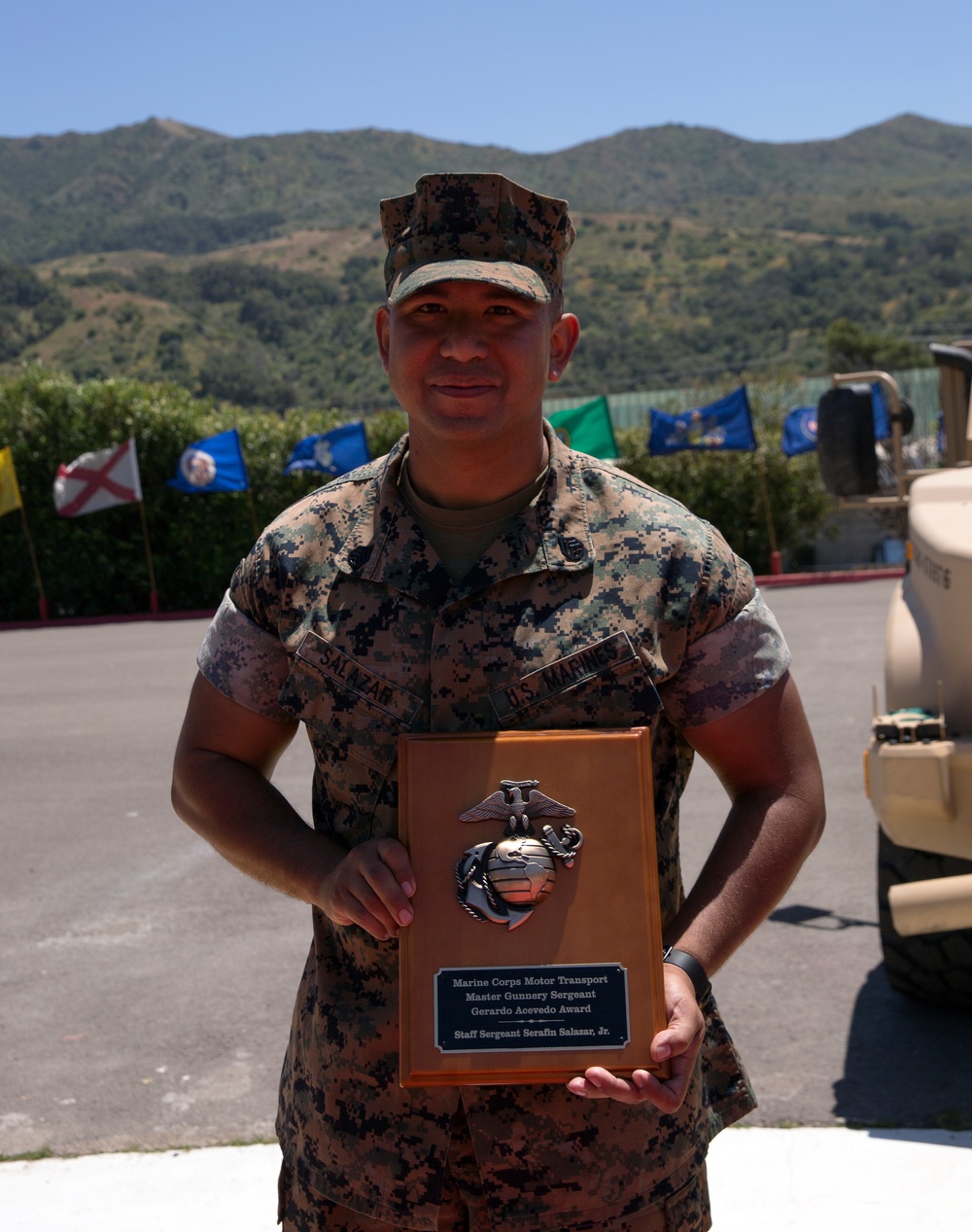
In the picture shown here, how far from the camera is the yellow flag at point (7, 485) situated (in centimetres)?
1891

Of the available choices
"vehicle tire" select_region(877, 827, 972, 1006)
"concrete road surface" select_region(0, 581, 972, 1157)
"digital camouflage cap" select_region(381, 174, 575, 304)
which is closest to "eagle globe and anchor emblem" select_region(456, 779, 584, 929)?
"digital camouflage cap" select_region(381, 174, 575, 304)

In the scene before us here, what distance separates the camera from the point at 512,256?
168 cm

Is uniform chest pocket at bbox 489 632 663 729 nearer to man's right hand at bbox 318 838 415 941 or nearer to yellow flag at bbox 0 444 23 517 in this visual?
man's right hand at bbox 318 838 415 941

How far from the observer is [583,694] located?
1.65 m

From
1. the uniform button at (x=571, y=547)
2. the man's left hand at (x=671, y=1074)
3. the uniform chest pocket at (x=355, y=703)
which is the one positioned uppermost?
the uniform button at (x=571, y=547)

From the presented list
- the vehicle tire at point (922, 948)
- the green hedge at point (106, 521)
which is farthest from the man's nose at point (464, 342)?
the green hedge at point (106, 521)

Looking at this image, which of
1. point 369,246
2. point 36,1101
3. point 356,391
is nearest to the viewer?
point 36,1101

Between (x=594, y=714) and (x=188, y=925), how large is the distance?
4.17 m

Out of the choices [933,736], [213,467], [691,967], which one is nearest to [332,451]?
[213,467]

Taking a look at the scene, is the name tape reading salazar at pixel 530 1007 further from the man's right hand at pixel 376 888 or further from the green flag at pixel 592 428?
the green flag at pixel 592 428

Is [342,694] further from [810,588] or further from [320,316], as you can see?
[320,316]

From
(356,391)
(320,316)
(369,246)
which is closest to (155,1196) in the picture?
(356,391)

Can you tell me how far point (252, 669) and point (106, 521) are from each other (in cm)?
1943

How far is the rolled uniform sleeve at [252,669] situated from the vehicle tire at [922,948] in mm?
2791
